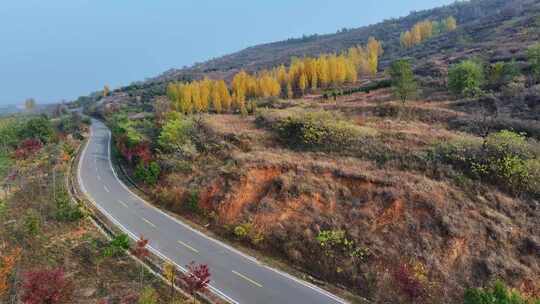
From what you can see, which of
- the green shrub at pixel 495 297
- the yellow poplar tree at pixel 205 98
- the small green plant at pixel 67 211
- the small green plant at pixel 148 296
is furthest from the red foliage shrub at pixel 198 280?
the yellow poplar tree at pixel 205 98

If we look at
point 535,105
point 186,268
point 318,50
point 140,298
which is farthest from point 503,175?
point 318,50

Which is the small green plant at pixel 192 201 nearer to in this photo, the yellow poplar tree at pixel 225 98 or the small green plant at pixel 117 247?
the small green plant at pixel 117 247

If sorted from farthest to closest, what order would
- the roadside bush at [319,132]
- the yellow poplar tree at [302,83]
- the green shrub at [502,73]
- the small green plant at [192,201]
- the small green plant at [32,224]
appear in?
the yellow poplar tree at [302,83] → the green shrub at [502,73] → the roadside bush at [319,132] → the small green plant at [192,201] → the small green plant at [32,224]

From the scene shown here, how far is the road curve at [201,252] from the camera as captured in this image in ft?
63.0

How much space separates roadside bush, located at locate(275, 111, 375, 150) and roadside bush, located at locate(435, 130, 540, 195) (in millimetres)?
7695

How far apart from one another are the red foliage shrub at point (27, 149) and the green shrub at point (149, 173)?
19.6 metres

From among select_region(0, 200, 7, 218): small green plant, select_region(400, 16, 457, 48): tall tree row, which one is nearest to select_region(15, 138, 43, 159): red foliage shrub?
select_region(0, 200, 7, 218): small green plant

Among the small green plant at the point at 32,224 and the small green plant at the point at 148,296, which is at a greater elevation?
the small green plant at the point at 32,224

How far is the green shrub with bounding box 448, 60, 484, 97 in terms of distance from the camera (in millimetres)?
44062

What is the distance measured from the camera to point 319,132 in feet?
107

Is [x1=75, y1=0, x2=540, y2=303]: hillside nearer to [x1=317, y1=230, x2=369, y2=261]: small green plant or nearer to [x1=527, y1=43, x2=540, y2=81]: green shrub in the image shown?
[x1=317, y1=230, x2=369, y2=261]: small green plant

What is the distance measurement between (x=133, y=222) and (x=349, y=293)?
18515 millimetres

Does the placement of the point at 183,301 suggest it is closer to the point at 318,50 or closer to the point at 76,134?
the point at 76,134

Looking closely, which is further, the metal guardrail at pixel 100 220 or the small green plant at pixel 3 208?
the small green plant at pixel 3 208
